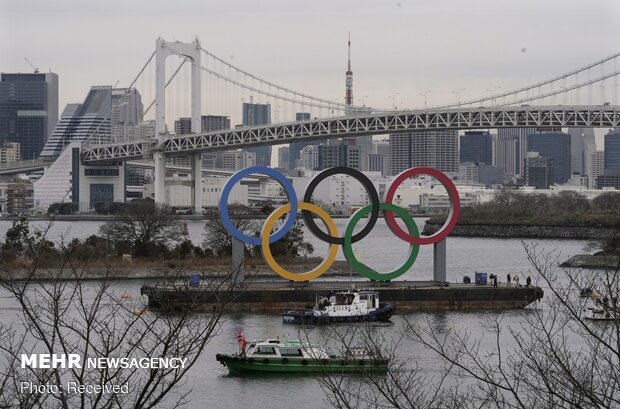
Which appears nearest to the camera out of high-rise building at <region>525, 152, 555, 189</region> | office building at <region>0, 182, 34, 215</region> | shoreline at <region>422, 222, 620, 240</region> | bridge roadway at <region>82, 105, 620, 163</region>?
A: shoreline at <region>422, 222, 620, 240</region>

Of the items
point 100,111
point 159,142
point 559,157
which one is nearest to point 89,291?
point 159,142

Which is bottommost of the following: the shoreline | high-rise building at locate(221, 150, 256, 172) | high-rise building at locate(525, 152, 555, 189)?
the shoreline

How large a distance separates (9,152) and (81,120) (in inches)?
365

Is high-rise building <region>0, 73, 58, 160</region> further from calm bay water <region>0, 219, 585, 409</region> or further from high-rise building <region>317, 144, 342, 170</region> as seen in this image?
calm bay water <region>0, 219, 585, 409</region>

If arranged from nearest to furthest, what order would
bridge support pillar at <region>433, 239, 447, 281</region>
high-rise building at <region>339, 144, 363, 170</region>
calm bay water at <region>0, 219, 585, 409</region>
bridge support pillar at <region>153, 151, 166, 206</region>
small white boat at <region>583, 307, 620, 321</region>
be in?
small white boat at <region>583, 307, 620, 321</region> < calm bay water at <region>0, 219, 585, 409</region> < bridge support pillar at <region>433, 239, 447, 281</region> < bridge support pillar at <region>153, 151, 166, 206</region> < high-rise building at <region>339, 144, 363, 170</region>

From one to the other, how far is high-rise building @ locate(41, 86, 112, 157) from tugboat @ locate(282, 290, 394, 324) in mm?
97130

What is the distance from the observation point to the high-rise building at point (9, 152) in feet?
457

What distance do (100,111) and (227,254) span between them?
113873 mm

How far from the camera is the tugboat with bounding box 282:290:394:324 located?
2203cm

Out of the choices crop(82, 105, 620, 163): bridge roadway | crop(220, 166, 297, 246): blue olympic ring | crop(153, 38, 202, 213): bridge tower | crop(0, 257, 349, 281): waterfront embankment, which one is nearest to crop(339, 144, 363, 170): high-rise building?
crop(82, 105, 620, 163): bridge roadway

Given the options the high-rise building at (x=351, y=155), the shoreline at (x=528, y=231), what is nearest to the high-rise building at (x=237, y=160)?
the high-rise building at (x=351, y=155)

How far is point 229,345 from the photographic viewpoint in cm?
1973

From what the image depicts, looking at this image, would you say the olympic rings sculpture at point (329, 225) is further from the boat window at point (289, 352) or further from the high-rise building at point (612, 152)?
the high-rise building at point (612, 152)

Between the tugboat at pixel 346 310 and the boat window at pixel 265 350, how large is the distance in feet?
13.6
